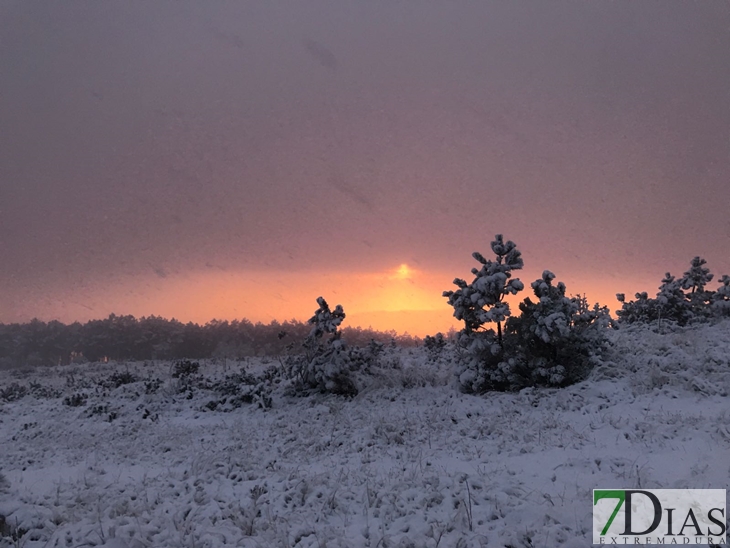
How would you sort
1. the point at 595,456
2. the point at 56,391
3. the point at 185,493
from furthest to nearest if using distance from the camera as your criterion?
the point at 56,391, the point at 595,456, the point at 185,493

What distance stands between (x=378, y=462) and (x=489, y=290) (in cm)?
958

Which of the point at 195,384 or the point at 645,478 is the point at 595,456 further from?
the point at 195,384

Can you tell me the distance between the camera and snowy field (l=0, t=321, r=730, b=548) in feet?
21.6

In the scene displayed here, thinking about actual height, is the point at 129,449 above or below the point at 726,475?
below

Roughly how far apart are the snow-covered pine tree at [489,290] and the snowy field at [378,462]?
9.59 feet

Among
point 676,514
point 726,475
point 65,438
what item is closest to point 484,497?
point 676,514

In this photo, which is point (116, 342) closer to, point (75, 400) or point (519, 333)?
point (75, 400)

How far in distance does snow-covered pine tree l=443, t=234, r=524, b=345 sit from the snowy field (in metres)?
2.92

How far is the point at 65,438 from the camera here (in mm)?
14500

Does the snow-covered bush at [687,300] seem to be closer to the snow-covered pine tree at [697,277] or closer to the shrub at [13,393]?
the snow-covered pine tree at [697,277]

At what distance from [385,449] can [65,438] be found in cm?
1071

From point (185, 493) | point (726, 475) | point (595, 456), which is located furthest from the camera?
point (595, 456)

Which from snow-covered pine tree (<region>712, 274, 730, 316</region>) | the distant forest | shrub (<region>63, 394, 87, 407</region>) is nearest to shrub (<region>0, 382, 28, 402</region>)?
shrub (<region>63, 394, 87, 407</region>)

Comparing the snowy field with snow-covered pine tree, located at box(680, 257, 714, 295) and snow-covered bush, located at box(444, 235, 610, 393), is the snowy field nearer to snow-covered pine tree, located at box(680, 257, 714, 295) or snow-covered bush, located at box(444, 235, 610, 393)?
snow-covered bush, located at box(444, 235, 610, 393)
